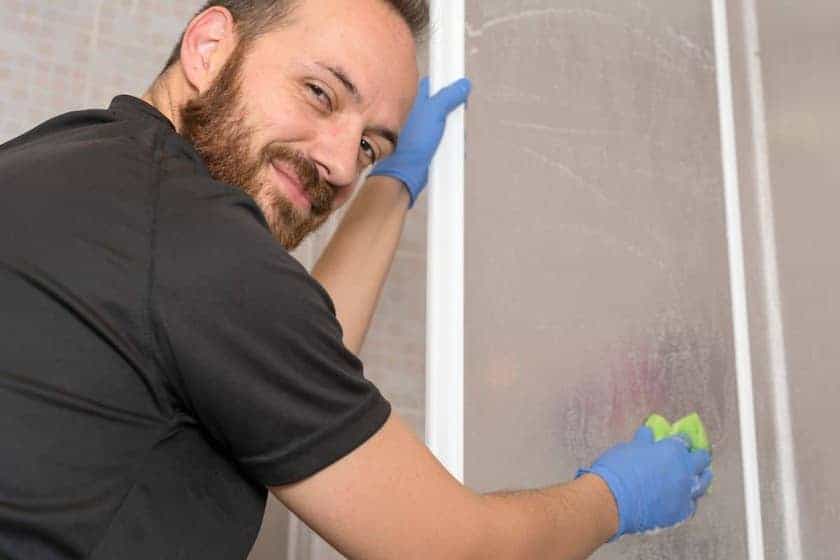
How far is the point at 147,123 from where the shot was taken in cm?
76

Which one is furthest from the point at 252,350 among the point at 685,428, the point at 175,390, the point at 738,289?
the point at 738,289

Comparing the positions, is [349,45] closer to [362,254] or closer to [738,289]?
[362,254]

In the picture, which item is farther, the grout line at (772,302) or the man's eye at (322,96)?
the grout line at (772,302)

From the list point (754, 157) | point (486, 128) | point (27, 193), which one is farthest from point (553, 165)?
point (27, 193)

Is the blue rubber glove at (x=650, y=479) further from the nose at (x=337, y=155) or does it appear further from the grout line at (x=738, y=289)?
the nose at (x=337, y=155)

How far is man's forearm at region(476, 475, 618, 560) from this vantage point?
2.39 feet

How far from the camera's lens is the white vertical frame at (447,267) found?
89 cm

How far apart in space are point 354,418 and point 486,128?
0.43 metres

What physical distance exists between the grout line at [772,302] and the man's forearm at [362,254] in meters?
0.37

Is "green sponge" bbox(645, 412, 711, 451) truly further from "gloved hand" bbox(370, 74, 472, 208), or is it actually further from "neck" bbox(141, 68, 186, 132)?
"neck" bbox(141, 68, 186, 132)

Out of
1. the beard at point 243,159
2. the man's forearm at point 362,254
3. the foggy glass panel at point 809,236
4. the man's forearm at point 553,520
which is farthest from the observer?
the man's forearm at point 362,254

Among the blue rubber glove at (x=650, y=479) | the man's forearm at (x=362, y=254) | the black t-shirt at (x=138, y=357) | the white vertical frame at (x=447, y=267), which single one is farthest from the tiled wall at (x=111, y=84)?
the black t-shirt at (x=138, y=357)

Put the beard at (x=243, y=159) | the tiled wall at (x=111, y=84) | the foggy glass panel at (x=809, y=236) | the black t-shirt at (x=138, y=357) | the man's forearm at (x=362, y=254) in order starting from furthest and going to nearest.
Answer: the tiled wall at (x=111, y=84) → the man's forearm at (x=362, y=254) → the foggy glass panel at (x=809, y=236) → the beard at (x=243, y=159) → the black t-shirt at (x=138, y=357)

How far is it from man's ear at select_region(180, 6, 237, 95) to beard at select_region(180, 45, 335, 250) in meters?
Answer: 0.04
